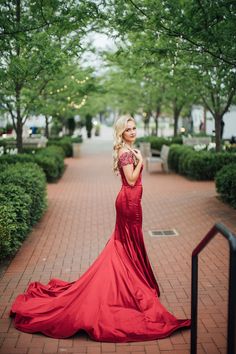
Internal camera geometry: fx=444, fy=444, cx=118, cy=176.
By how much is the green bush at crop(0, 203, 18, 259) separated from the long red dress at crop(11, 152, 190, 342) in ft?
4.23

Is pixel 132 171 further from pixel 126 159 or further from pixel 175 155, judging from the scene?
pixel 175 155

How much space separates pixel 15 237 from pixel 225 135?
1210 inches

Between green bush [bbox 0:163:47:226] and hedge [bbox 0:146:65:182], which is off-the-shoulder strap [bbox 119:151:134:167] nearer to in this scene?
green bush [bbox 0:163:47:226]

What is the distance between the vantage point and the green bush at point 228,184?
1056 centimetres

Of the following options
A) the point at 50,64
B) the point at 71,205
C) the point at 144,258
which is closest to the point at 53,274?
the point at 144,258

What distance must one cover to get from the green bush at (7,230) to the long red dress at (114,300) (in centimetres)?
129

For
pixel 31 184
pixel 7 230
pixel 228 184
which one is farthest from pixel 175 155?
pixel 7 230

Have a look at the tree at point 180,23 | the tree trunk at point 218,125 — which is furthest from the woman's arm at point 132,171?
the tree trunk at point 218,125

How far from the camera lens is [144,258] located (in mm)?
5125

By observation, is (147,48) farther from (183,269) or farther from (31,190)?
(183,269)

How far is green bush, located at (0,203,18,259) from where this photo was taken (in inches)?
245

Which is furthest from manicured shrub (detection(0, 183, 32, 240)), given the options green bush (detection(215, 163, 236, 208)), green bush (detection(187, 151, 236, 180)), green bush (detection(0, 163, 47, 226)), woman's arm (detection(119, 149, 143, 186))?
green bush (detection(187, 151, 236, 180))

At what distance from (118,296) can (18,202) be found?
3186 mm

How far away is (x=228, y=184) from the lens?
35.4 ft
